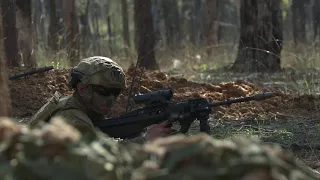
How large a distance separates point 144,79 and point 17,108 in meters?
1.74

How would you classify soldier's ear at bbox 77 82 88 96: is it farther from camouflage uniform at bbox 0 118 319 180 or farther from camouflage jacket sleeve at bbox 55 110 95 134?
camouflage uniform at bbox 0 118 319 180

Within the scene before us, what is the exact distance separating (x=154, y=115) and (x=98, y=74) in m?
0.44

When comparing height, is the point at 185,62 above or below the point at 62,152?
below

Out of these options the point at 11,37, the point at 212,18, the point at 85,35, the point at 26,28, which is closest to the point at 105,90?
the point at 11,37

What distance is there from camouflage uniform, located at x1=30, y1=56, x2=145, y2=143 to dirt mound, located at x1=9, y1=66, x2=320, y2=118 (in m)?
3.40

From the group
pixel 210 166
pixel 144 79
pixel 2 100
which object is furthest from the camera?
pixel 144 79

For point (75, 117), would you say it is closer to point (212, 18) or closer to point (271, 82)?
point (271, 82)

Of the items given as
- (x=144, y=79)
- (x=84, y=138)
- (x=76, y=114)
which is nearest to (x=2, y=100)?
(x=84, y=138)

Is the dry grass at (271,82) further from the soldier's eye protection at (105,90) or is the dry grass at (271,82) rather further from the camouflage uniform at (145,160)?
the camouflage uniform at (145,160)

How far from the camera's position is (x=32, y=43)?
12.0 m

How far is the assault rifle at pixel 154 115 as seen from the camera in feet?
15.0

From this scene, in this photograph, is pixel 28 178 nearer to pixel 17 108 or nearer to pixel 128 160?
pixel 128 160

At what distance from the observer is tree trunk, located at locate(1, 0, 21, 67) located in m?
10.7

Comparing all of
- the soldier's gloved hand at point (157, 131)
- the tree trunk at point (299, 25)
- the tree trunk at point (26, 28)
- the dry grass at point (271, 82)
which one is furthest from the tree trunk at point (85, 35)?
the soldier's gloved hand at point (157, 131)
